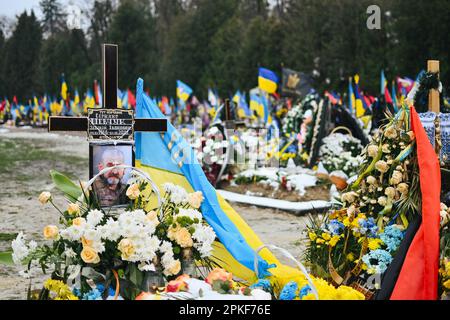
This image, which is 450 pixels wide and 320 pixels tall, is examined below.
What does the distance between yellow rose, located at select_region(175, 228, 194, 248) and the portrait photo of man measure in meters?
0.87

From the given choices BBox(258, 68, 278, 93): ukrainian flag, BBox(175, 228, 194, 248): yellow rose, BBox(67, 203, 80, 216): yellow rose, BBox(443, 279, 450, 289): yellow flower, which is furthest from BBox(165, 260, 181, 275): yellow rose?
BBox(258, 68, 278, 93): ukrainian flag

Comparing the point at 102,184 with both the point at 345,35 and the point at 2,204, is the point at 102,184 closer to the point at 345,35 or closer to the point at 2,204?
the point at 2,204

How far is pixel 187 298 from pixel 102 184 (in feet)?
5.45

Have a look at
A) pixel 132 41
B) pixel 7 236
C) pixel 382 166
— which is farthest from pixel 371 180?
pixel 132 41

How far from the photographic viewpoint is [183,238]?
13.0ft

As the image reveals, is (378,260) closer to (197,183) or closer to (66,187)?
(197,183)

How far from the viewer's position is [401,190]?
15.1ft

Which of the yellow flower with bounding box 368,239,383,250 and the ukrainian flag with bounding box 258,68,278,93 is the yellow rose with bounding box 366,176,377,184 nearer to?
the yellow flower with bounding box 368,239,383,250

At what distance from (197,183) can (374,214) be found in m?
Answer: 1.64

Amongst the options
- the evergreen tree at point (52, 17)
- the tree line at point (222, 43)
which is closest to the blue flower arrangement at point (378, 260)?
the tree line at point (222, 43)

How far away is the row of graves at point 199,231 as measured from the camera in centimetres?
374

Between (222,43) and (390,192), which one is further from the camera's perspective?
(222,43)

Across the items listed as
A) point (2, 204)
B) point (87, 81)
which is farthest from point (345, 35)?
point (87, 81)

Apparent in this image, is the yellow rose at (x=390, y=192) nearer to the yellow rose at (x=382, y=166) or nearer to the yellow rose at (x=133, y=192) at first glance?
the yellow rose at (x=382, y=166)
